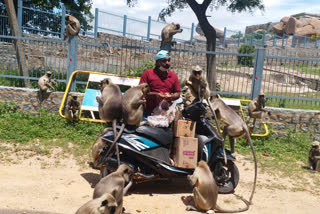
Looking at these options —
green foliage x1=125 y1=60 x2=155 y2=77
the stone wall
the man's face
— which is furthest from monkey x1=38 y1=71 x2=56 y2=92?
the man's face

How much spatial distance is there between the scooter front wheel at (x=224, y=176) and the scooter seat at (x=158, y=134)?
0.88 metres

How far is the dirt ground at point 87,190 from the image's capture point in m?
4.83

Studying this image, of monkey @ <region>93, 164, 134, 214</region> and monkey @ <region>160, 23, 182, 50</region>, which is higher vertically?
monkey @ <region>160, 23, 182, 50</region>

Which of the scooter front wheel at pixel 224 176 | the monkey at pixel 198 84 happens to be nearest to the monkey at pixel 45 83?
the monkey at pixel 198 84

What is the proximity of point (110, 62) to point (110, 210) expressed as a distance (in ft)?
24.6

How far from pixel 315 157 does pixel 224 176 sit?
2.63m

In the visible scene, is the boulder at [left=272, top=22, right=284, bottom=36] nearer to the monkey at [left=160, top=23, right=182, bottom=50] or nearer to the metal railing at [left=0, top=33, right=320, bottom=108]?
the metal railing at [left=0, top=33, right=320, bottom=108]

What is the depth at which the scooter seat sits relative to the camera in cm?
530

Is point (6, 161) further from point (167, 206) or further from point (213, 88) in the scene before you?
point (213, 88)

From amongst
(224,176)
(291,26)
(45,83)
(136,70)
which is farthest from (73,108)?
(291,26)

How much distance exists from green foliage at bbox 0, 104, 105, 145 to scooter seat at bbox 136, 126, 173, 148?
2670 millimetres

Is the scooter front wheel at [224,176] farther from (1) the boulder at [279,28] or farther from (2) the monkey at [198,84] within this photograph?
(1) the boulder at [279,28]

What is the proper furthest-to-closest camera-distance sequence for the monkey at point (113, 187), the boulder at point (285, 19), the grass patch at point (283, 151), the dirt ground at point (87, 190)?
the boulder at point (285, 19) < the grass patch at point (283, 151) < the dirt ground at point (87, 190) < the monkey at point (113, 187)

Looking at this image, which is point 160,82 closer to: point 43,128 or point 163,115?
point 163,115
